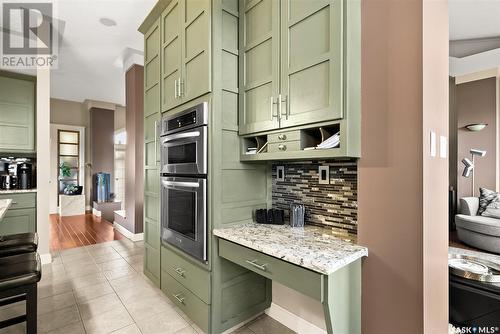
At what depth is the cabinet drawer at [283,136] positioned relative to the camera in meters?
1.56

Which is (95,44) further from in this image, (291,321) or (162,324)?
(291,321)

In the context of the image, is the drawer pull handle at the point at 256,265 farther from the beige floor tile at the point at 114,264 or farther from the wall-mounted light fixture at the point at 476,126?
the wall-mounted light fixture at the point at 476,126

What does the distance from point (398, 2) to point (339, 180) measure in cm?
106

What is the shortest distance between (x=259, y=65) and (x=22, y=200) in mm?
3588

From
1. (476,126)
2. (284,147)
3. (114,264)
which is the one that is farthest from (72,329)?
(476,126)

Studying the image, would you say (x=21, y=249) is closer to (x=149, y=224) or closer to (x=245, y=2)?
(x=149, y=224)

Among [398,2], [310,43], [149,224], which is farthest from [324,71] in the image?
[149,224]

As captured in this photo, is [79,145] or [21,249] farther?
[79,145]

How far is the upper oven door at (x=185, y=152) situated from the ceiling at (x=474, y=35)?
3750 millimetres

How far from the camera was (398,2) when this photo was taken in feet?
4.17

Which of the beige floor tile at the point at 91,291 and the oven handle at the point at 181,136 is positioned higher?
the oven handle at the point at 181,136

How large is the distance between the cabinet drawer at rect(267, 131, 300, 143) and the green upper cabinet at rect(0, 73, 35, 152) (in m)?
3.65

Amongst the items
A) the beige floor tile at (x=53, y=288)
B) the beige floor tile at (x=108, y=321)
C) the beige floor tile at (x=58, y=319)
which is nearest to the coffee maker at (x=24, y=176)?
the beige floor tile at (x=53, y=288)

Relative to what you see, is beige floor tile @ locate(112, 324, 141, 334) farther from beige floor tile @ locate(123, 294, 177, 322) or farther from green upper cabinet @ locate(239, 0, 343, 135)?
green upper cabinet @ locate(239, 0, 343, 135)
